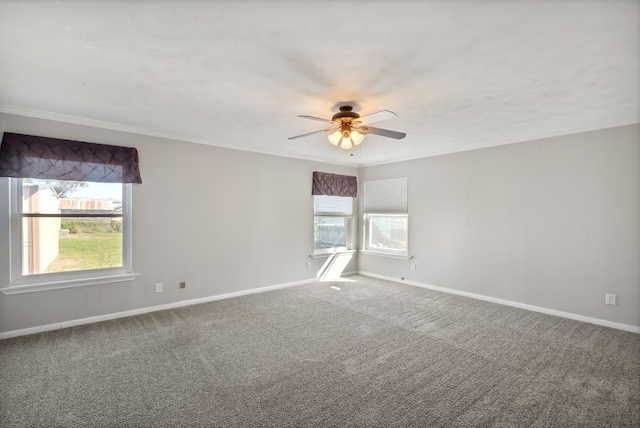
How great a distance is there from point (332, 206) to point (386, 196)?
3.63 ft

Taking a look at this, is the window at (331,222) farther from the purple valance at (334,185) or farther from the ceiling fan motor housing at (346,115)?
the ceiling fan motor housing at (346,115)

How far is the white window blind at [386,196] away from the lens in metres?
5.81

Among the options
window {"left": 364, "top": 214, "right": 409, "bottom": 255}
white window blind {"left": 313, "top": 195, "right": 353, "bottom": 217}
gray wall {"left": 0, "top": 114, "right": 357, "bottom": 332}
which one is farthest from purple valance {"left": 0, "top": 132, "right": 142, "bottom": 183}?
window {"left": 364, "top": 214, "right": 409, "bottom": 255}

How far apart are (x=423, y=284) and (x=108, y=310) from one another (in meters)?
4.81

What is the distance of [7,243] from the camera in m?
3.20

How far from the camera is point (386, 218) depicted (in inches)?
242

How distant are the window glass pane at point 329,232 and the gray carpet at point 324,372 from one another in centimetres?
216

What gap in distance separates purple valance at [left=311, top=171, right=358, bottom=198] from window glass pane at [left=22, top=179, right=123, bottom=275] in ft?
10.4

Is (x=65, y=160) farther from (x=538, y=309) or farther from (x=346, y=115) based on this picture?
(x=538, y=309)

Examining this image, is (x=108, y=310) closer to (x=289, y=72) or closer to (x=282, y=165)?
(x=282, y=165)

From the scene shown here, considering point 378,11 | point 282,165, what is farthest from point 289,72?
point 282,165

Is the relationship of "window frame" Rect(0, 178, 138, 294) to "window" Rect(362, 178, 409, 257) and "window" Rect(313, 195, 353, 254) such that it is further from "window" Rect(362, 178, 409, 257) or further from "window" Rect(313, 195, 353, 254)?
"window" Rect(362, 178, 409, 257)

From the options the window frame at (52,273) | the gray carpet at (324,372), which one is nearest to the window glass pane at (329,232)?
the gray carpet at (324,372)

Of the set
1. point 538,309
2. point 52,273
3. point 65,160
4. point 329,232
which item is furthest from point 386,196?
point 52,273
